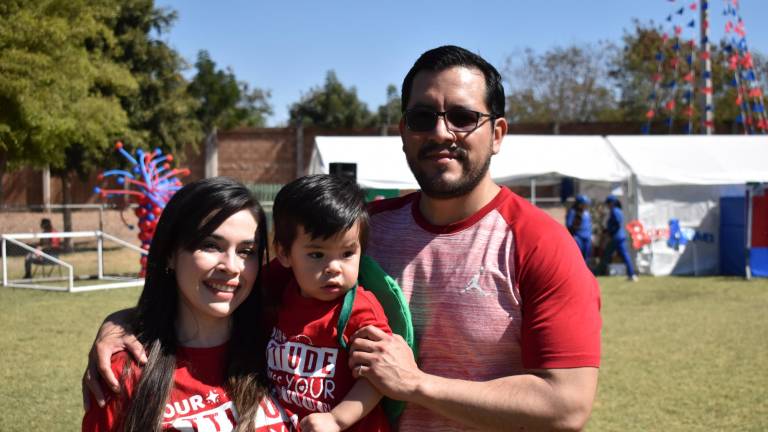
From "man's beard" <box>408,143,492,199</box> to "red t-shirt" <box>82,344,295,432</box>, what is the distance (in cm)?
77

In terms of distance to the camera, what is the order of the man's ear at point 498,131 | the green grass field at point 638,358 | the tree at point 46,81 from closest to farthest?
the man's ear at point 498,131
the green grass field at point 638,358
the tree at point 46,81

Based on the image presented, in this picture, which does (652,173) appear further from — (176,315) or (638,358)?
(176,315)

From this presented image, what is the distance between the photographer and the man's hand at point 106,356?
6.93 feet

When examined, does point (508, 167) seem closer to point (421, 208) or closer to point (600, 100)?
point (421, 208)


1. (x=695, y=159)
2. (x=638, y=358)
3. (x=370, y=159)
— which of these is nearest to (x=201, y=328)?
(x=638, y=358)

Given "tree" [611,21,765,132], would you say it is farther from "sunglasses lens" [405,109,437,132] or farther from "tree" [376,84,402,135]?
"sunglasses lens" [405,109,437,132]

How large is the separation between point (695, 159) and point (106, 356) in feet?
53.5

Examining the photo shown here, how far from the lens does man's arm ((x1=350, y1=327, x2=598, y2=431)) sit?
2.06m

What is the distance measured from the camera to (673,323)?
1038cm

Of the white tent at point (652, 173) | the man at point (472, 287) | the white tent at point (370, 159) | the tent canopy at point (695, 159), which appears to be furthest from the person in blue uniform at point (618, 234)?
the man at point (472, 287)

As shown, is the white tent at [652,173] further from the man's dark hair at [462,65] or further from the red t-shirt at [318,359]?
the red t-shirt at [318,359]

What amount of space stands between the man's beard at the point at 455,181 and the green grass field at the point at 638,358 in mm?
4283

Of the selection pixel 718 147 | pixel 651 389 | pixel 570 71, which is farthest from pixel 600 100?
pixel 651 389

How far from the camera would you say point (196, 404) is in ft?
7.07
